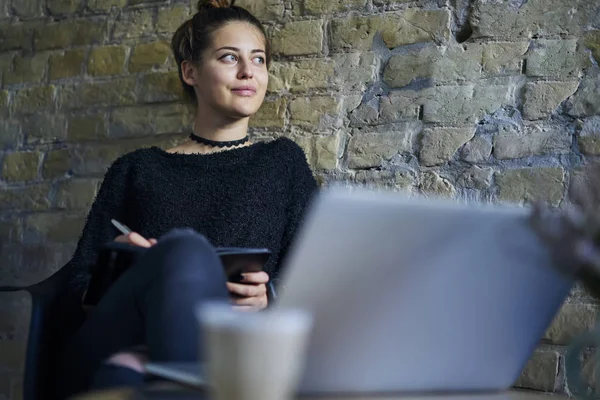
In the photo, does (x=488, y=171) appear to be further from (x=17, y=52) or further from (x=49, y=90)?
(x=17, y=52)

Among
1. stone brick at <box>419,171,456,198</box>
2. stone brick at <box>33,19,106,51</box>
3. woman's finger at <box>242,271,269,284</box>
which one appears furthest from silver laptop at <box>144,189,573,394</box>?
stone brick at <box>33,19,106,51</box>

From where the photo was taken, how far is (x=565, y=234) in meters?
0.68

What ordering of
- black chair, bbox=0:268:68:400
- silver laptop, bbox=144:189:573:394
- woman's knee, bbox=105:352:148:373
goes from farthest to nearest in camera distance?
black chair, bbox=0:268:68:400 < woman's knee, bbox=105:352:148:373 < silver laptop, bbox=144:189:573:394

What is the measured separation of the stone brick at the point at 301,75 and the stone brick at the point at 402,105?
0.19 m

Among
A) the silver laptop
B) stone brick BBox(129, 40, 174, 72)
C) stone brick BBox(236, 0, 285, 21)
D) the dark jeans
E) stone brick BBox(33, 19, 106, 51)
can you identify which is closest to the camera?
the silver laptop

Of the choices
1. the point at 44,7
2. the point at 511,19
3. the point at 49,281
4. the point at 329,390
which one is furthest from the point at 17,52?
the point at 329,390

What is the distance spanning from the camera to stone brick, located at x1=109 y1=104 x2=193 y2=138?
2414mm

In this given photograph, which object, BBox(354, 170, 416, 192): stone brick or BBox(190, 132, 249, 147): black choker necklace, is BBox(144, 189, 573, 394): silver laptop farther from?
BBox(190, 132, 249, 147): black choker necklace

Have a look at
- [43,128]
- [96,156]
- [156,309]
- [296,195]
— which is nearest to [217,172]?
[296,195]

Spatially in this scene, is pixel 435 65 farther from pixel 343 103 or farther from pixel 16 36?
pixel 16 36

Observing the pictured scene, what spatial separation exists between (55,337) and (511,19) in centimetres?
137

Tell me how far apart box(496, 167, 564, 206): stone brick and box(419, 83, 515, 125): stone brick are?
177 millimetres

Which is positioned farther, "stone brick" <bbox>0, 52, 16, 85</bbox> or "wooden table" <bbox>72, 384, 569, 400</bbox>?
"stone brick" <bbox>0, 52, 16, 85</bbox>

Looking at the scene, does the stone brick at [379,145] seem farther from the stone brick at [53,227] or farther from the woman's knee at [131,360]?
the woman's knee at [131,360]
